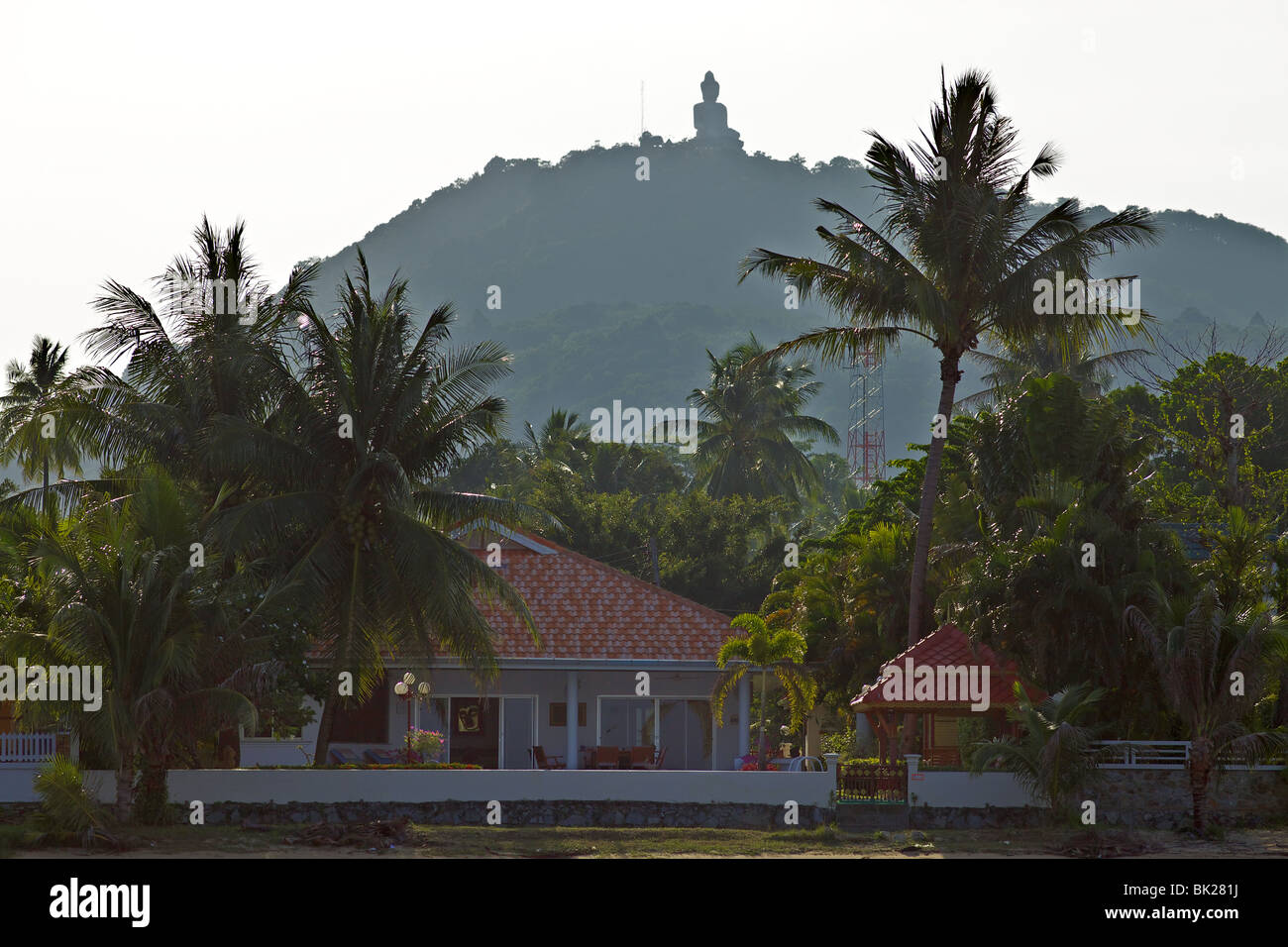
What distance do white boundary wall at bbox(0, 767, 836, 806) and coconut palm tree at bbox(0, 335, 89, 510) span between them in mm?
6083

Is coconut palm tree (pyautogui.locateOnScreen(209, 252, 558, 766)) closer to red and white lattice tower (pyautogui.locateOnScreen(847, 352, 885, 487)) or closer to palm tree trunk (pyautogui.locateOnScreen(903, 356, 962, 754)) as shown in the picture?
palm tree trunk (pyautogui.locateOnScreen(903, 356, 962, 754))

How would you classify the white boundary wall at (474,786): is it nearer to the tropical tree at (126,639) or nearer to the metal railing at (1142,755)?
the tropical tree at (126,639)

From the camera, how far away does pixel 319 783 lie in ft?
84.0

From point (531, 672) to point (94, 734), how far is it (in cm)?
1405

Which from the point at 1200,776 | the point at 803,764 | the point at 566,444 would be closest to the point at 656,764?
the point at 803,764

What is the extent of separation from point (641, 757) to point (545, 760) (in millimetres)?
2186

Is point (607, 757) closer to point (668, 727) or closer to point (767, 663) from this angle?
point (668, 727)

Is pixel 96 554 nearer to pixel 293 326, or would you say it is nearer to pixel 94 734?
pixel 94 734

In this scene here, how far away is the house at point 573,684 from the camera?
109 feet

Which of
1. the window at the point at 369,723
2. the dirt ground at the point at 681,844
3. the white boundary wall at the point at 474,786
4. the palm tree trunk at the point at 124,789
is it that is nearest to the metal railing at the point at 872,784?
the white boundary wall at the point at 474,786

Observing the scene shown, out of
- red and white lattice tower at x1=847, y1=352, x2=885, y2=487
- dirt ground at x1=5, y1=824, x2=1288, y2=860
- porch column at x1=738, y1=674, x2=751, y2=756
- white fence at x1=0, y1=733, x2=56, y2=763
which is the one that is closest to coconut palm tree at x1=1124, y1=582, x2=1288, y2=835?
dirt ground at x1=5, y1=824, x2=1288, y2=860

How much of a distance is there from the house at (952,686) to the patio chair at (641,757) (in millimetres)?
6523
